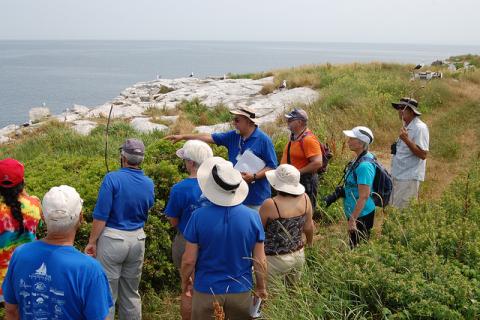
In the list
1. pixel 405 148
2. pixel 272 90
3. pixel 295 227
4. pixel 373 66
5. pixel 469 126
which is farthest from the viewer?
pixel 373 66

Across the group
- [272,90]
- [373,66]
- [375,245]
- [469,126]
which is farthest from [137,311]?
[373,66]

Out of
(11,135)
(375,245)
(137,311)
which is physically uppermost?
(375,245)

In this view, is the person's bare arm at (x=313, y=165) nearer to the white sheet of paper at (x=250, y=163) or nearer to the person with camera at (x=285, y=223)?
the white sheet of paper at (x=250, y=163)

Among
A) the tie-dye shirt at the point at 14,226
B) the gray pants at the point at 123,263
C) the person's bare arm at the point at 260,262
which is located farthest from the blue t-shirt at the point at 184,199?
the tie-dye shirt at the point at 14,226

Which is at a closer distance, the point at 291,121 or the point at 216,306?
the point at 216,306

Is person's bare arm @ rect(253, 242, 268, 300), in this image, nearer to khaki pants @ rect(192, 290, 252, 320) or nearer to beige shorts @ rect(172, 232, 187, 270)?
khaki pants @ rect(192, 290, 252, 320)

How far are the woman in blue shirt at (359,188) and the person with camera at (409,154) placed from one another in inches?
45.0

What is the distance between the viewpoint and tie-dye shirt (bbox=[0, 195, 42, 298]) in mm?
3741

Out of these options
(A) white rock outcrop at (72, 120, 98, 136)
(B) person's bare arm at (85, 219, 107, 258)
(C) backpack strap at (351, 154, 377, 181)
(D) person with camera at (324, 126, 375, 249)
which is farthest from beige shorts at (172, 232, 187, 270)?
(A) white rock outcrop at (72, 120, 98, 136)

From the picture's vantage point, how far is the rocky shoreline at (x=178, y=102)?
1452cm

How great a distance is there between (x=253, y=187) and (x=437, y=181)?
539 cm

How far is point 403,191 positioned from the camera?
6.44 m

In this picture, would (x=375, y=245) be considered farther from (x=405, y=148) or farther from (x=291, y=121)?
(x=405, y=148)

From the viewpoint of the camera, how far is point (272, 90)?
68.2ft
